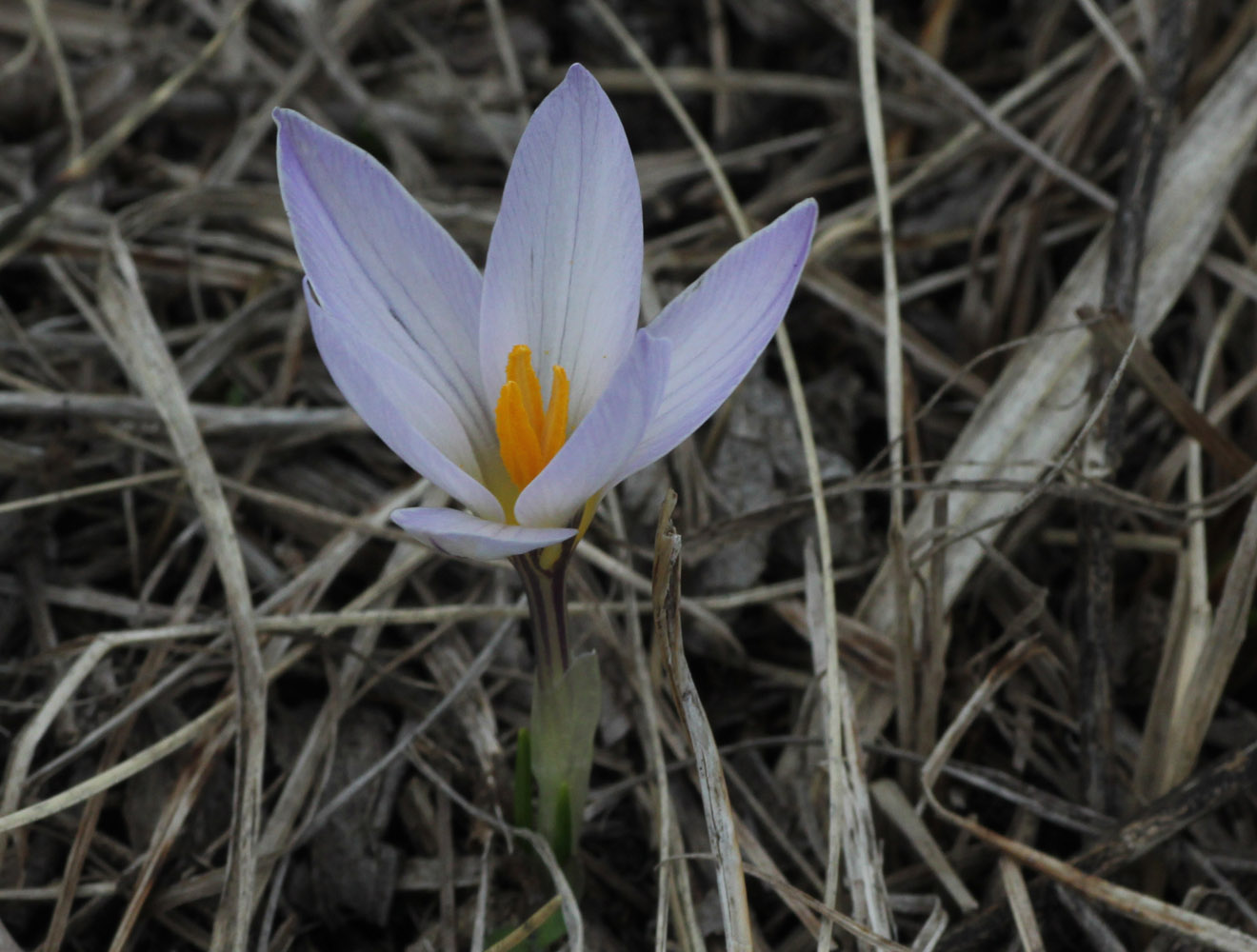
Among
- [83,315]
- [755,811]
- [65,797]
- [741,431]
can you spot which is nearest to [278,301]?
[83,315]

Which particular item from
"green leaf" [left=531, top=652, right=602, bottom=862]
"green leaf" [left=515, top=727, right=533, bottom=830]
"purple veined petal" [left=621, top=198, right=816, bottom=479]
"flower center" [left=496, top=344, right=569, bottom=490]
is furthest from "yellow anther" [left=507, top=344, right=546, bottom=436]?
"green leaf" [left=515, top=727, right=533, bottom=830]

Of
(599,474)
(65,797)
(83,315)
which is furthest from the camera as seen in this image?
(83,315)

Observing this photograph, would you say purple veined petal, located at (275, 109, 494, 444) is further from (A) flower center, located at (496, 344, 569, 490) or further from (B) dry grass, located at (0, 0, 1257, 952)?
(B) dry grass, located at (0, 0, 1257, 952)

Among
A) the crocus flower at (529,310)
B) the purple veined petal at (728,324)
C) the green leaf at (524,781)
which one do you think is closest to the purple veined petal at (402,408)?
the crocus flower at (529,310)

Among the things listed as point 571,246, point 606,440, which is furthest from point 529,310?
point 606,440

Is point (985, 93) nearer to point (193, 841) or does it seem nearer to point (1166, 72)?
point (1166, 72)
